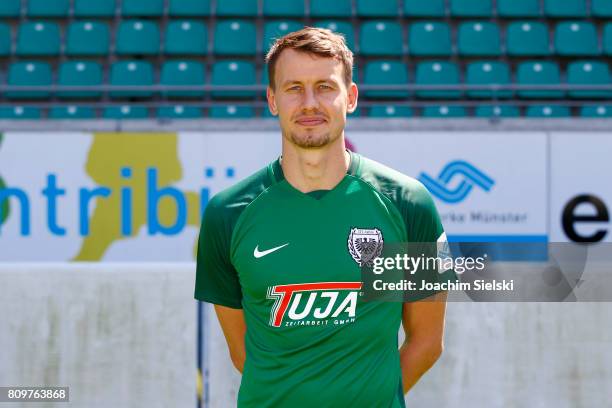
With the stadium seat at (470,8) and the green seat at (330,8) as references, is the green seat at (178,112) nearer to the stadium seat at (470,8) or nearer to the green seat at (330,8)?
the green seat at (330,8)

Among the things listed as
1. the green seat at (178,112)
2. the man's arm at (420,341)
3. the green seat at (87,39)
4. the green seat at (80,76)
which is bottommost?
the man's arm at (420,341)

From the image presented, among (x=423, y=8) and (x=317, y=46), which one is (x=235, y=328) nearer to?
(x=317, y=46)

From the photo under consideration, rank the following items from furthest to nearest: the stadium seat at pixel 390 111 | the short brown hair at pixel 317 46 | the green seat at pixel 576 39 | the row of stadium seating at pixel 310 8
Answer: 1. the row of stadium seating at pixel 310 8
2. the green seat at pixel 576 39
3. the stadium seat at pixel 390 111
4. the short brown hair at pixel 317 46

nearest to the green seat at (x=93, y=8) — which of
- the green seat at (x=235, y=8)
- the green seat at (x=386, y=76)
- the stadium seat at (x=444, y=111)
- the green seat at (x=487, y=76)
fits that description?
the green seat at (x=235, y=8)

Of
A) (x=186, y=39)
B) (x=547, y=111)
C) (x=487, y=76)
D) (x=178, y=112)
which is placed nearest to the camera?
(x=178, y=112)

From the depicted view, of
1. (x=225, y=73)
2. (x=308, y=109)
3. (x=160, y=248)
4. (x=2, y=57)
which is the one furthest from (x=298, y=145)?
(x=2, y=57)

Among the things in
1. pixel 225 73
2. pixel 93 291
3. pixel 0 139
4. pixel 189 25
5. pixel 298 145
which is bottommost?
pixel 93 291

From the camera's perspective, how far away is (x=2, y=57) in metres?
10.8

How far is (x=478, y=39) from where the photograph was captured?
10.6 metres

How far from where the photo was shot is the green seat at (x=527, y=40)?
34.7ft

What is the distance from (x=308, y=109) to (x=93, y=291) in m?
2.17

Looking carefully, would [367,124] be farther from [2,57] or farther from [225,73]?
[2,57]

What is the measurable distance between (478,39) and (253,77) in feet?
9.06

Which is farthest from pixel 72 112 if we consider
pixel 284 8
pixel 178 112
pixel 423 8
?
pixel 423 8
